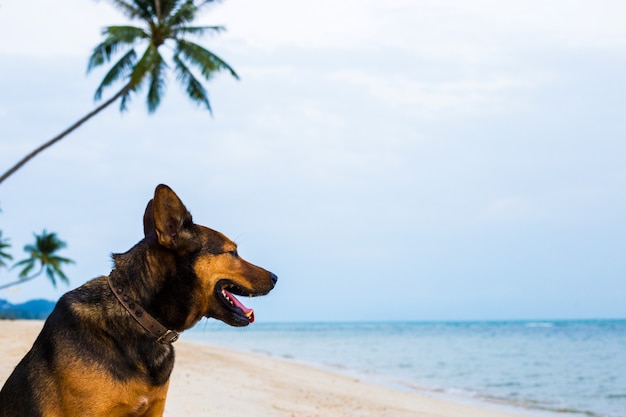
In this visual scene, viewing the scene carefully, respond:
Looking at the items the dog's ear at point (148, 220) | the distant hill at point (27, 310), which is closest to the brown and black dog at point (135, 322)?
the dog's ear at point (148, 220)

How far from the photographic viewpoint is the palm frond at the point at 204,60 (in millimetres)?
25828

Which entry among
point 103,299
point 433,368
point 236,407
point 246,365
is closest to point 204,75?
point 246,365

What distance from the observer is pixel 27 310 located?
88875mm

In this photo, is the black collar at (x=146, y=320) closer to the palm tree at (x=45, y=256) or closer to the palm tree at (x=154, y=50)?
the palm tree at (x=154, y=50)

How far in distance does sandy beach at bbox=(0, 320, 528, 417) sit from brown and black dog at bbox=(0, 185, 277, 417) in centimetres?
572

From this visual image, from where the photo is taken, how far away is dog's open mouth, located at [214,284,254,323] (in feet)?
13.1

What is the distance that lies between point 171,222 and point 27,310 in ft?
301

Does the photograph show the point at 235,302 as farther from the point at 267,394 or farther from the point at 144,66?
the point at 144,66

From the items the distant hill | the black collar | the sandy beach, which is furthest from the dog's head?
the distant hill

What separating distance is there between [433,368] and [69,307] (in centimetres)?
2827

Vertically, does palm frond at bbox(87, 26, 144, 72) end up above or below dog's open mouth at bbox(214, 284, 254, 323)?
above

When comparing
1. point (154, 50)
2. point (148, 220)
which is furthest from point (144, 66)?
point (148, 220)

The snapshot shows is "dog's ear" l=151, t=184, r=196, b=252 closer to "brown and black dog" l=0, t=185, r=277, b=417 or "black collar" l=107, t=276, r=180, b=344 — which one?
"brown and black dog" l=0, t=185, r=277, b=417

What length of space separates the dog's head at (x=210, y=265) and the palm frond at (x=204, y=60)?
22.3 meters
